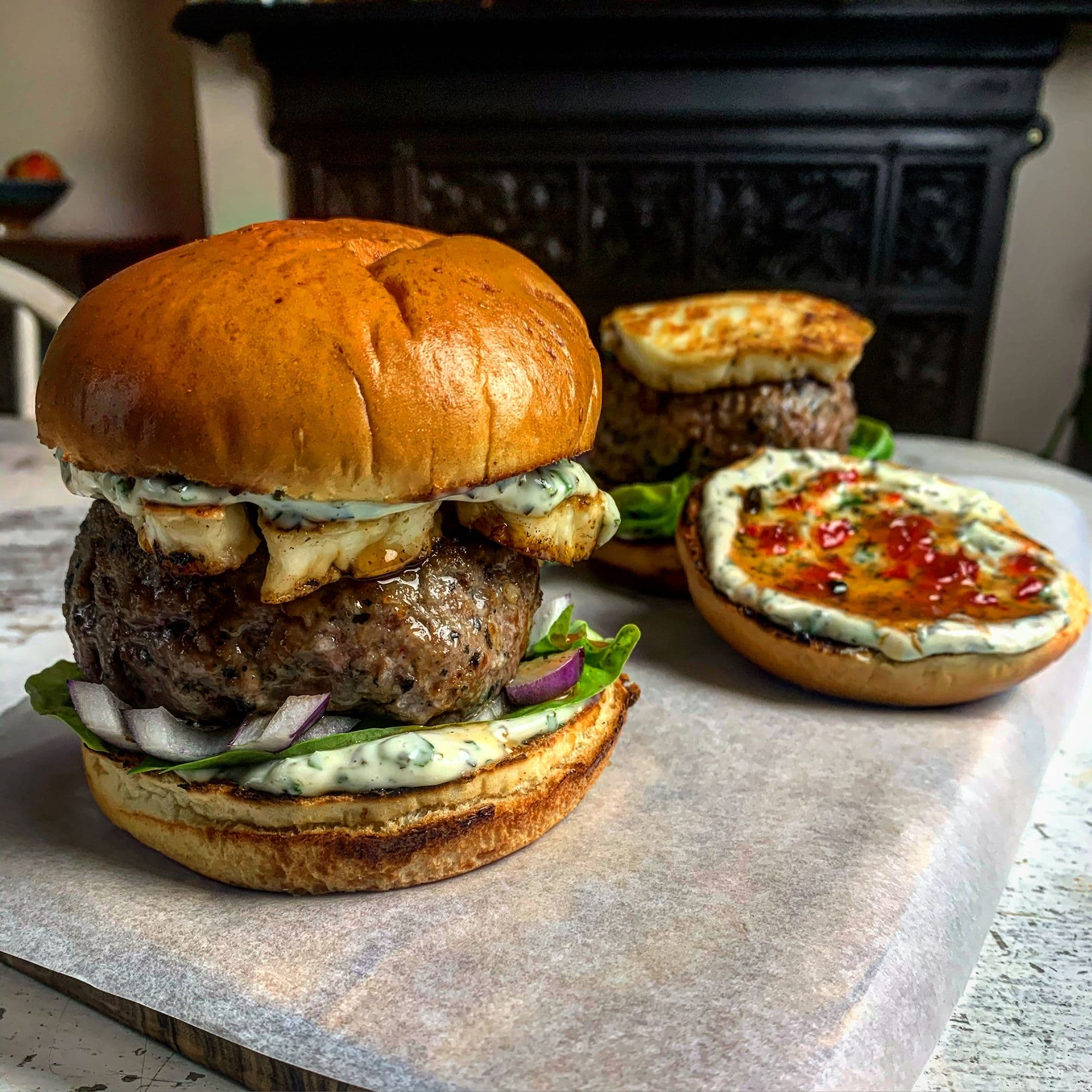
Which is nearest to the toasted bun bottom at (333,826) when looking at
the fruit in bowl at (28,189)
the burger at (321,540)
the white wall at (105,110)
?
the burger at (321,540)

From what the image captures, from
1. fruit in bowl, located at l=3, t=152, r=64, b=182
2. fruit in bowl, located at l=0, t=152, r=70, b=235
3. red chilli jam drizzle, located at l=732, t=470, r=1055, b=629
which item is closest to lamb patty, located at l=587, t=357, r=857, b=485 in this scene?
red chilli jam drizzle, located at l=732, t=470, r=1055, b=629

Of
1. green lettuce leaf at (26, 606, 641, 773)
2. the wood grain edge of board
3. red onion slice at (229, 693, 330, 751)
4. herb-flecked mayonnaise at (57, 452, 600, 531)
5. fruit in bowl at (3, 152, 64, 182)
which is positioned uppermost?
herb-flecked mayonnaise at (57, 452, 600, 531)

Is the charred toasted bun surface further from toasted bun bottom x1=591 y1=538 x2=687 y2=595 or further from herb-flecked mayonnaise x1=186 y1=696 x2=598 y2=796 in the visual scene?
herb-flecked mayonnaise x1=186 y1=696 x2=598 y2=796

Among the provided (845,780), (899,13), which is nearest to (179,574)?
(845,780)

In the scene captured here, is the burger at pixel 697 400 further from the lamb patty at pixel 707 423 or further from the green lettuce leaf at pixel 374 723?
the green lettuce leaf at pixel 374 723

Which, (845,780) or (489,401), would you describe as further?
(845,780)

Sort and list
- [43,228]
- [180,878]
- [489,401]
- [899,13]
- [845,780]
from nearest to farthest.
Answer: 1. [489,401]
2. [180,878]
3. [845,780]
4. [899,13]
5. [43,228]

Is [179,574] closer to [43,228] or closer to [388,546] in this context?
[388,546]

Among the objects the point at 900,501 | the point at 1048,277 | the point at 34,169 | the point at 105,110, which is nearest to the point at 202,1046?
the point at 900,501
